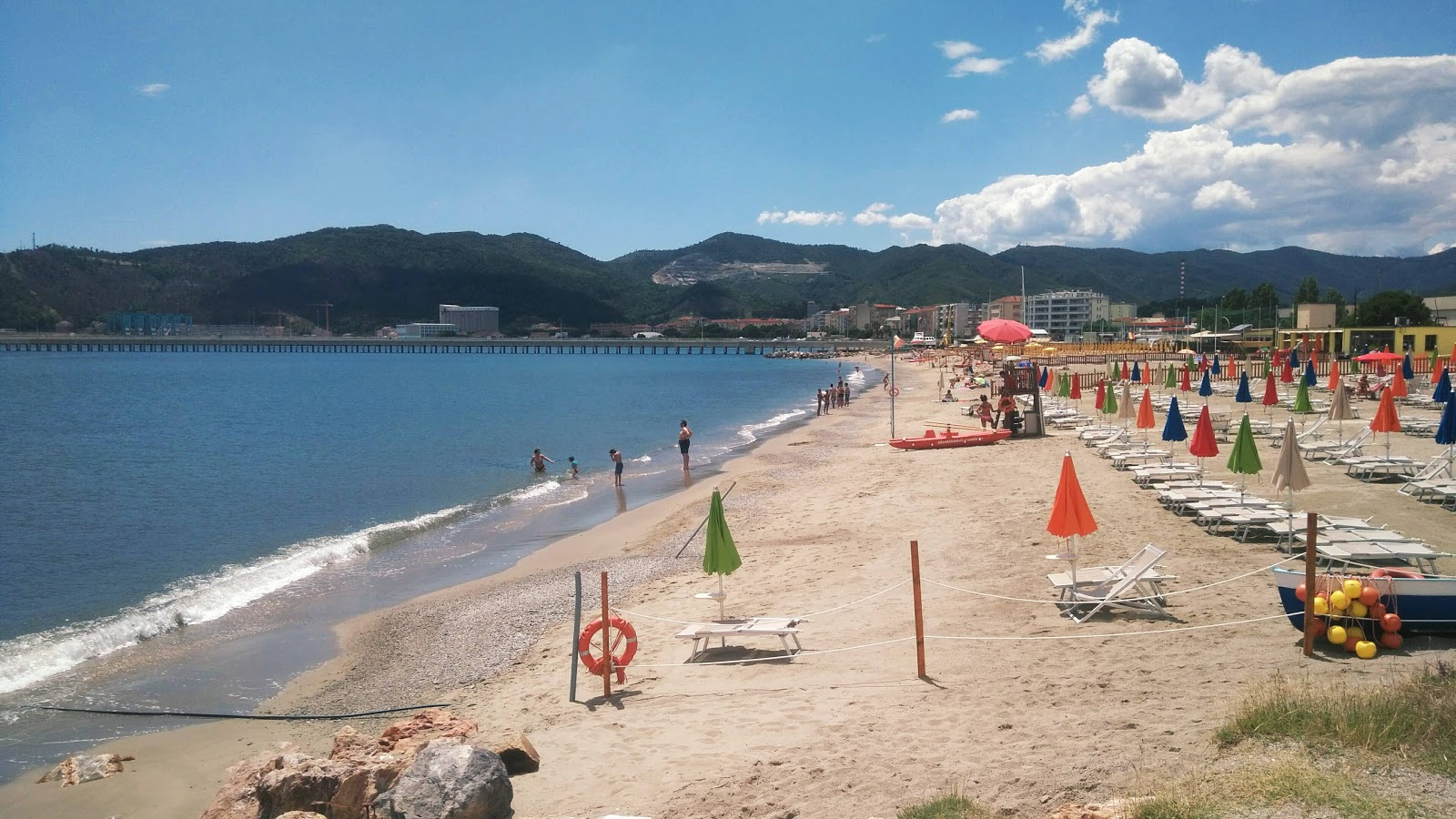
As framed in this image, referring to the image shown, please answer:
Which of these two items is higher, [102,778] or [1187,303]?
[1187,303]

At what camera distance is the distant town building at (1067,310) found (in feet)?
459

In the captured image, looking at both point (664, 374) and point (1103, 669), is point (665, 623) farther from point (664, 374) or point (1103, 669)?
point (664, 374)

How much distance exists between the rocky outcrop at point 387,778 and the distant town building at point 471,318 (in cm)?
→ 18763

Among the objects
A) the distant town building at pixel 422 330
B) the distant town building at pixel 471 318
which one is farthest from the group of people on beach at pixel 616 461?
the distant town building at pixel 471 318

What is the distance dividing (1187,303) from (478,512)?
142173mm

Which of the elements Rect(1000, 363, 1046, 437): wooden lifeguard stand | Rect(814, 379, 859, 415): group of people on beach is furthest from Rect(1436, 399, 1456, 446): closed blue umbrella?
Rect(814, 379, 859, 415): group of people on beach

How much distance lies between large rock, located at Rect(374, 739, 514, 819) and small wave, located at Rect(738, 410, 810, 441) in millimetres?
27288

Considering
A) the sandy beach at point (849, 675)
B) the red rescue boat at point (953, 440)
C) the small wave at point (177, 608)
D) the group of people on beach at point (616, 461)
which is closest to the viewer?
the sandy beach at point (849, 675)

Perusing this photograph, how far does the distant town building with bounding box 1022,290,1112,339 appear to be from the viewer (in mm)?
140000

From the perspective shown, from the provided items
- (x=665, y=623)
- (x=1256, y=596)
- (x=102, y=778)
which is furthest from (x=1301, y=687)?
(x=102, y=778)

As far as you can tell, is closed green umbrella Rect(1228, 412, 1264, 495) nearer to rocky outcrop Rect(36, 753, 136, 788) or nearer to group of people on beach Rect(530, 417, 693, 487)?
rocky outcrop Rect(36, 753, 136, 788)

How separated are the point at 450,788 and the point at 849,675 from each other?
11.2 ft

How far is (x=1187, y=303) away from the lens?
13800 cm

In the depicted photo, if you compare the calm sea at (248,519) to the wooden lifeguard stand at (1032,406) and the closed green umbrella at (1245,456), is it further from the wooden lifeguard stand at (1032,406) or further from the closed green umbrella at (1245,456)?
the closed green umbrella at (1245,456)
